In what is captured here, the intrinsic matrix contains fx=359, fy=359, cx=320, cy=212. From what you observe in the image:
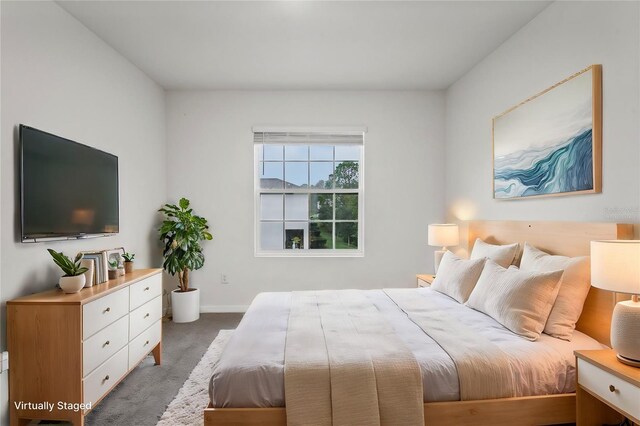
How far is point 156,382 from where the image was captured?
269 centimetres

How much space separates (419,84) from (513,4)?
169 cm

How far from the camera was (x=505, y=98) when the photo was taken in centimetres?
325

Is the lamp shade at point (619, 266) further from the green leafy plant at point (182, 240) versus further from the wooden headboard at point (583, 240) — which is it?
the green leafy plant at point (182, 240)

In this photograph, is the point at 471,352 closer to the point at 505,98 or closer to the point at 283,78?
the point at 505,98

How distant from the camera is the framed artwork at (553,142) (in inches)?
88.1

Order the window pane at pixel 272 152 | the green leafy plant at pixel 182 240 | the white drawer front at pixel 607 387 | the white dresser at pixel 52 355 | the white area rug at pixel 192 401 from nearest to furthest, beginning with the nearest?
1. the white drawer front at pixel 607 387
2. the white dresser at pixel 52 355
3. the white area rug at pixel 192 401
4. the green leafy plant at pixel 182 240
5. the window pane at pixel 272 152

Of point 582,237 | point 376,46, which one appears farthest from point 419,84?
point 582,237

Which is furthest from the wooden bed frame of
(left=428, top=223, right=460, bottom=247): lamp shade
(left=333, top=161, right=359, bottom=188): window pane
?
(left=333, top=161, right=359, bottom=188): window pane

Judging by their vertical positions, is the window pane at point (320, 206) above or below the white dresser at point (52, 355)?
above

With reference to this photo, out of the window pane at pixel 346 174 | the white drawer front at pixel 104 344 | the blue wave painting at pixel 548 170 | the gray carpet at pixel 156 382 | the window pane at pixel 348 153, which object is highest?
the window pane at pixel 348 153

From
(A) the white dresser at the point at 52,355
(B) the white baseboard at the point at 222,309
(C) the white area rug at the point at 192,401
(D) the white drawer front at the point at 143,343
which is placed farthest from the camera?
(B) the white baseboard at the point at 222,309

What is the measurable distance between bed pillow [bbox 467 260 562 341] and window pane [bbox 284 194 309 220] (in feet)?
8.97

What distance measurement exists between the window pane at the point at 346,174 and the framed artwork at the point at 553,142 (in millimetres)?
1760

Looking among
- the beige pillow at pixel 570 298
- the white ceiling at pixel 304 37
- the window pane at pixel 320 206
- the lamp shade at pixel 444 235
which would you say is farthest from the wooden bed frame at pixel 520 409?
the window pane at pixel 320 206
